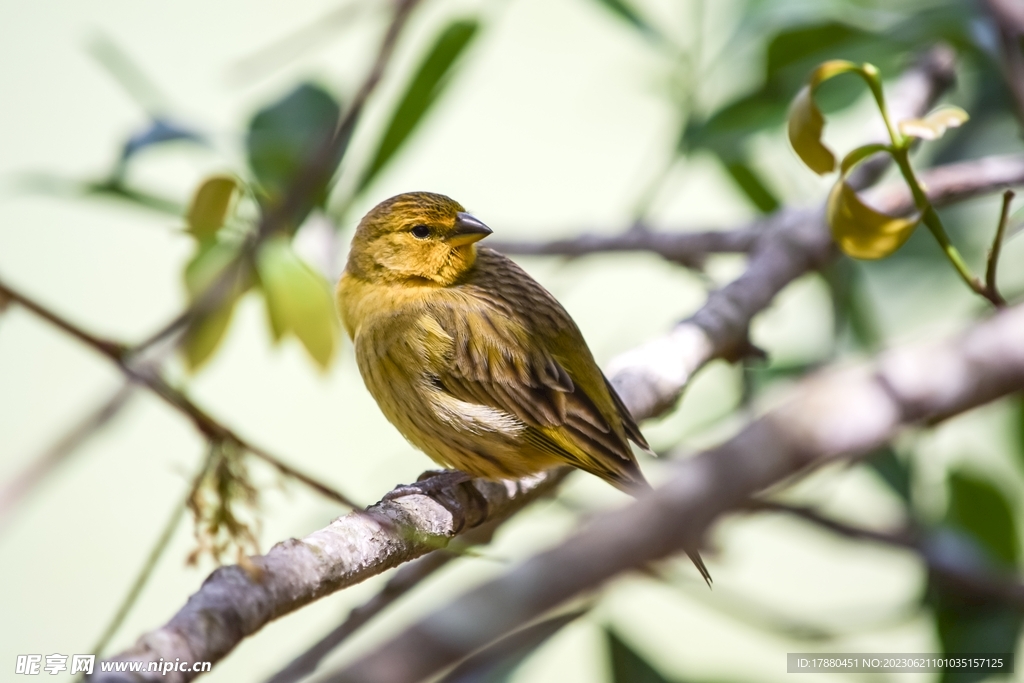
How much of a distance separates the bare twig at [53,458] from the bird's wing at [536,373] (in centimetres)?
64

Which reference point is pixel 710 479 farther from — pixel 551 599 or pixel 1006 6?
pixel 1006 6

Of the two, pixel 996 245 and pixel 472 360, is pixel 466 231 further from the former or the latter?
pixel 996 245

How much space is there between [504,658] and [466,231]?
92cm

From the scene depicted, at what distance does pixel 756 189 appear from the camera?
259 cm

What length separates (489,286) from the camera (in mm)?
2096

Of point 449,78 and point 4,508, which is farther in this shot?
point 449,78

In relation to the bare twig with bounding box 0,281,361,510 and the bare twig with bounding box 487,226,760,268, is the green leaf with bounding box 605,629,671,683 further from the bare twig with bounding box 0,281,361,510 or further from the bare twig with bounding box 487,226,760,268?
the bare twig with bounding box 0,281,361,510

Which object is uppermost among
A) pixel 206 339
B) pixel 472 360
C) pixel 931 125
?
pixel 206 339

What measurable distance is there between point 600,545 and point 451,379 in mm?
1448

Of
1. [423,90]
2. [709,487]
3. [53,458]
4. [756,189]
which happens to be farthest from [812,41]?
[709,487]

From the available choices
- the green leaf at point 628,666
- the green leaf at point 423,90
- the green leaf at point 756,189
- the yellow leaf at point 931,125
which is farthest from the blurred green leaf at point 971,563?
the green leaf at point 423,90

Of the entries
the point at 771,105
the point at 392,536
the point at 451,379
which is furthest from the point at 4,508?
the point at 771,105

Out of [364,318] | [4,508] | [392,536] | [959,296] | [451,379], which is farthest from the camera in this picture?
[959,296]

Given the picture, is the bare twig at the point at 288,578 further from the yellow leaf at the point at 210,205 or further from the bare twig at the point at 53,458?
the yellow leaf at the point at 210,205
